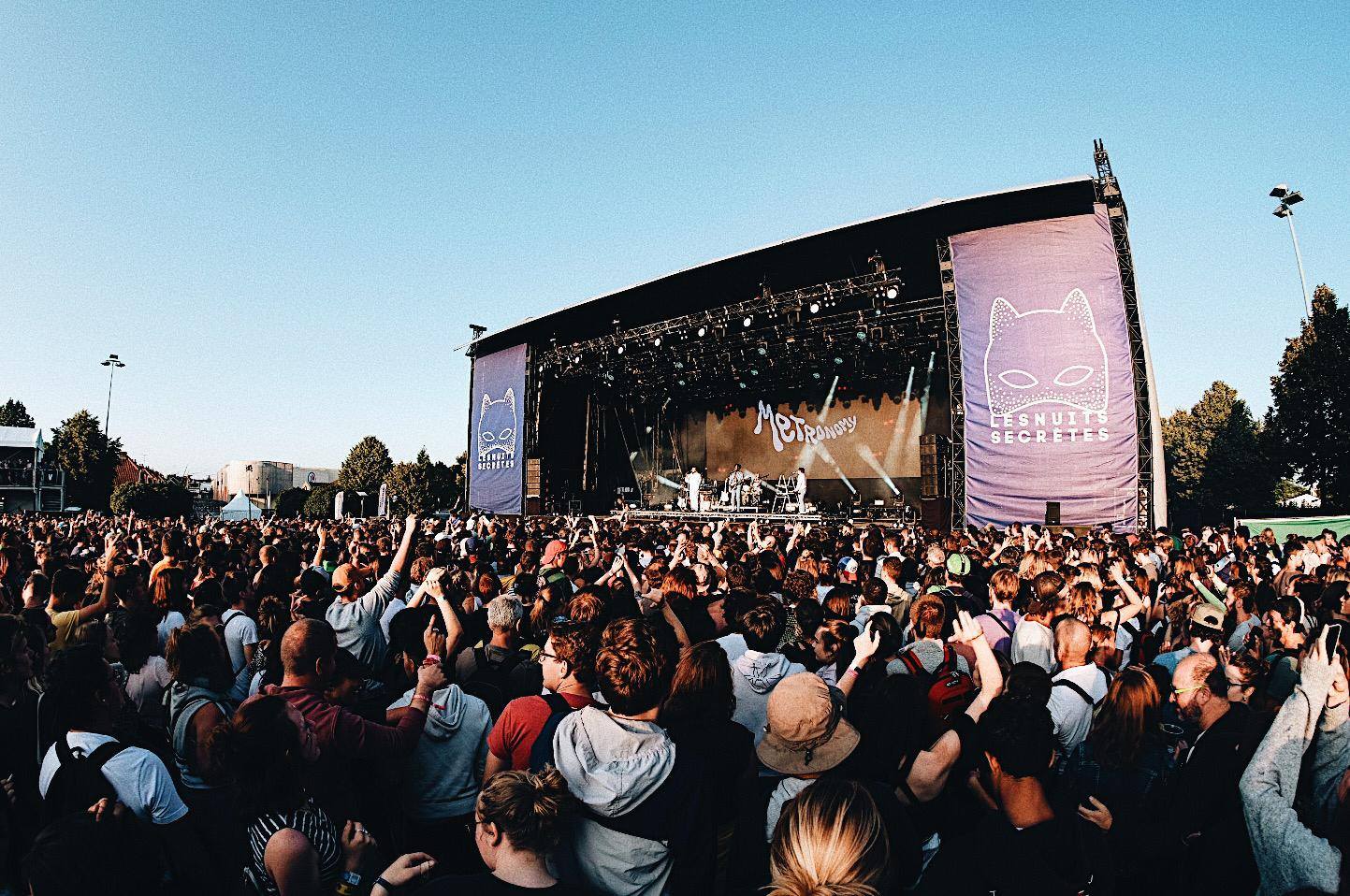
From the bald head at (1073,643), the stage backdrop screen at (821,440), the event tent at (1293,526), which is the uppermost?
the stage backdrop screen at (821,440)

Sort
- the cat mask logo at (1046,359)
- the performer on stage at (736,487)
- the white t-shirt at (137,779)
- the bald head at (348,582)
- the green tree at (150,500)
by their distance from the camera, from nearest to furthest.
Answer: the white t-shirt at (137,779) < the bald head at (348,582) < the cat mask logo at (1046,359) < the performer on stage at (736,487) < the green tree at (150,500)

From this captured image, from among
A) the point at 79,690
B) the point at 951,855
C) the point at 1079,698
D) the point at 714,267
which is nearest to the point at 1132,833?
Answer: the point at 1079,698

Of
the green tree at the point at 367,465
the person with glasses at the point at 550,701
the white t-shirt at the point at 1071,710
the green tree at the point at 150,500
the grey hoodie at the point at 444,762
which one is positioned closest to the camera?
the person with glasses at the point at 550,701

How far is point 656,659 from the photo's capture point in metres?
2.38

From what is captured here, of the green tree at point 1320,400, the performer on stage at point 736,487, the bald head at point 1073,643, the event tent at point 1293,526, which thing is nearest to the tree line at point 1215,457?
the green tree at point 1320,400

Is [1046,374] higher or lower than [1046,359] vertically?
lower

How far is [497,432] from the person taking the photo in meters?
27.1

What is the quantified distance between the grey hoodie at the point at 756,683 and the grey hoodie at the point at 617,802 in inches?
47.5

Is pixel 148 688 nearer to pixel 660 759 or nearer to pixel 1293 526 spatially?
pixel 660 759

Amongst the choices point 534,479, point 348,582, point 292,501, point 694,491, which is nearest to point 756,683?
point 348,582

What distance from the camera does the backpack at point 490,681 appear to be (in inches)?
135

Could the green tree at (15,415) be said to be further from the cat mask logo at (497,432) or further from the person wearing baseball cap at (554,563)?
the person wearing baseball cap at (554,563)

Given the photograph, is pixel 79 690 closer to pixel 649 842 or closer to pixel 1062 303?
pixel 649 842

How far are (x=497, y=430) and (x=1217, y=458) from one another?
34.5 metres
